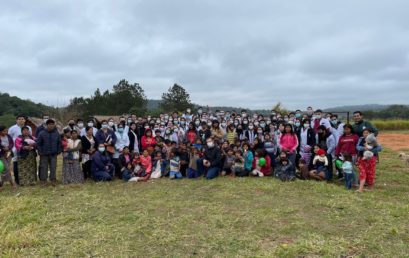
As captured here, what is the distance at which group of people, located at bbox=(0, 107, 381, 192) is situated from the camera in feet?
29.0

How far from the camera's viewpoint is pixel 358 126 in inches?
354

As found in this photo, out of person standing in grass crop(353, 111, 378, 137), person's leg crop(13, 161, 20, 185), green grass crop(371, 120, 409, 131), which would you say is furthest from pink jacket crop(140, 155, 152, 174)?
green grass crop(371, 120, 409, 131)

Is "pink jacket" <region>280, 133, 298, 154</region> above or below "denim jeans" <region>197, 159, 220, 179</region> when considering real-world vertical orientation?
above

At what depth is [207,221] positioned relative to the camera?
5.86 meters

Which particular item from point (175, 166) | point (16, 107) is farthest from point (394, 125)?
point (16, 107)

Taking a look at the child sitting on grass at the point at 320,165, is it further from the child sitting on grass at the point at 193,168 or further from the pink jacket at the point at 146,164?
the pink jacket at the point at 146,164

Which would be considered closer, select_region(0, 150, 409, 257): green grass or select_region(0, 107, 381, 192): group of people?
select_region(0, 150, 409, 257): green grass

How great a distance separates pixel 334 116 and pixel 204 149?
4245 mm

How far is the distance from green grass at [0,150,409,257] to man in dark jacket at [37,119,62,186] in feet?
2.34

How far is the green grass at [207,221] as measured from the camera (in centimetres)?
470

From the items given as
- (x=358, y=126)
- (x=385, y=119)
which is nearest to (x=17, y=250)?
(x=358, y=126)

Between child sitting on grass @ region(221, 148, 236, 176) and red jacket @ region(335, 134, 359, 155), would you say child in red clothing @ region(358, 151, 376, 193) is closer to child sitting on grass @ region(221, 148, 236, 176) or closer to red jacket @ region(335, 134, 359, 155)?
red jacket @ region(335, 134, 359, 155)

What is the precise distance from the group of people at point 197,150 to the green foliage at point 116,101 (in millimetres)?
37488

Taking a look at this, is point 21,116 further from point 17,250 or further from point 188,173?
point 17,250
